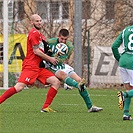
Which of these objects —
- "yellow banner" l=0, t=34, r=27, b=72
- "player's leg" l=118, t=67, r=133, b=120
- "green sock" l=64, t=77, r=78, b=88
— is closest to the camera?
"player's leg" l=118, t=67, r=133, b=120

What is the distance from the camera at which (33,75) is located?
14.0m

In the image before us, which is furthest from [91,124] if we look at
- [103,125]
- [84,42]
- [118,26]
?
[118,26]

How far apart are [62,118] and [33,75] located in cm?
158

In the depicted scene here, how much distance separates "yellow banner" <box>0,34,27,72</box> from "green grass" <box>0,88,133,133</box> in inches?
277

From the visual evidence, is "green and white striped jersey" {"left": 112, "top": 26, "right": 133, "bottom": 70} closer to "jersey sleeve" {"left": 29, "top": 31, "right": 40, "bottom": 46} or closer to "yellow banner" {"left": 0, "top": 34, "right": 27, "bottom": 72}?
"jersey sleeve" {"left": 29, "top": 31, "right": 40, "bottom": 46}

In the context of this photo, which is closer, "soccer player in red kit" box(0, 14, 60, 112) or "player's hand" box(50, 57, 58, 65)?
"soccer player in red kit" box(0, 14, 60, 112)

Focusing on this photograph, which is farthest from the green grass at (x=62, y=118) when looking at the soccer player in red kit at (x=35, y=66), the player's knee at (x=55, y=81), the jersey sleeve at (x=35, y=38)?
the jersey sleeve at (x=35, y=38)

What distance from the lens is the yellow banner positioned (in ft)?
81.7

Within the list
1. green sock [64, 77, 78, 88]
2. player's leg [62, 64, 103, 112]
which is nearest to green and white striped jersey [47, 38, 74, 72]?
player's leg [62, 64, 103, 112]

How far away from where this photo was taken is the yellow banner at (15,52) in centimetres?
2489

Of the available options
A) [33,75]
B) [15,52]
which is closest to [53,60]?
[33,75]

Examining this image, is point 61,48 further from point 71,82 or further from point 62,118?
point 62,118

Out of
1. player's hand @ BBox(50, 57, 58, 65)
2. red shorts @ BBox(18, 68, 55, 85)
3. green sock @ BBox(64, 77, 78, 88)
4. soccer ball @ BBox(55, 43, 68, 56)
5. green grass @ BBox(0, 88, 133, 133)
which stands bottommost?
green grass @ BBox(0, 88, 133, 133)

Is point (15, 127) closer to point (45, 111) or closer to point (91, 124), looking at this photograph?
point (91, 124)
